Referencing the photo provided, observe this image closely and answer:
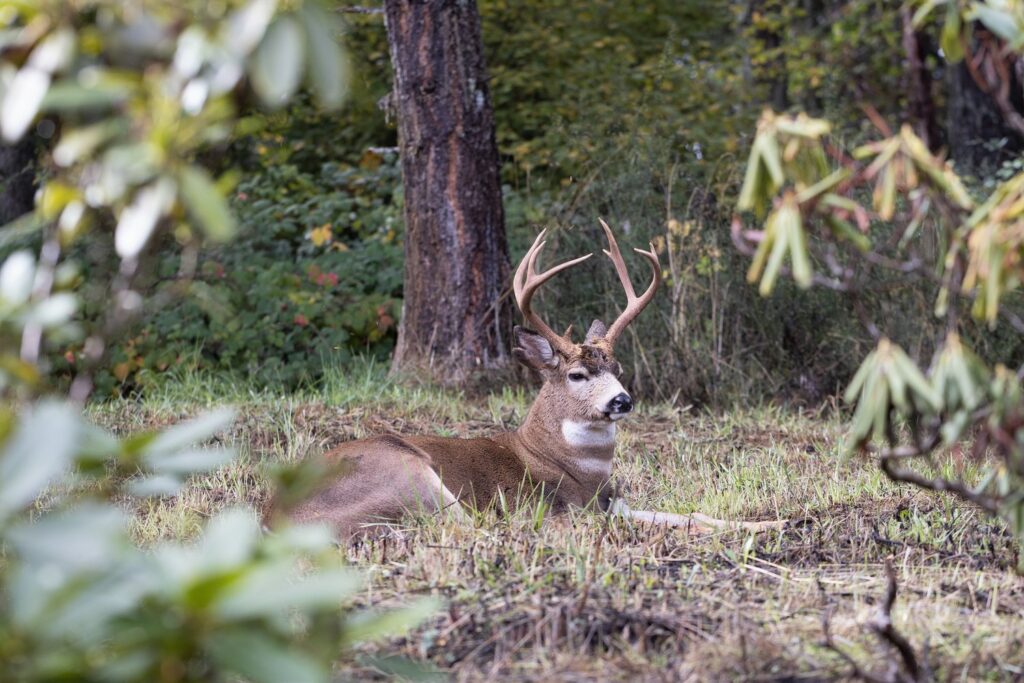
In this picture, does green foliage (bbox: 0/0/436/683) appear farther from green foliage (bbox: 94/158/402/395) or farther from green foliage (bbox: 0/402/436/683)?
green foliage (bbox: 94/158/402/395)

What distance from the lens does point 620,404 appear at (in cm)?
572

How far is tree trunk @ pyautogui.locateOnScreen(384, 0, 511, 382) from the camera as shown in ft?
25.7

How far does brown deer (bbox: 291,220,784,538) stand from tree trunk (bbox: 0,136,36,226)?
6170mm

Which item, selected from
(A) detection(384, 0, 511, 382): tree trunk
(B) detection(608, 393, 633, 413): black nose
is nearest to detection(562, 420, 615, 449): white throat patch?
(B) detection(608, 393, 633, 413): black nose

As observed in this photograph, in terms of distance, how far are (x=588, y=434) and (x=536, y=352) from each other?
1.47 ft

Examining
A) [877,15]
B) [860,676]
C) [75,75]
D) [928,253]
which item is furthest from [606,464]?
[877,15]

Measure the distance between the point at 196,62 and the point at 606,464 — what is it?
13.8 ft

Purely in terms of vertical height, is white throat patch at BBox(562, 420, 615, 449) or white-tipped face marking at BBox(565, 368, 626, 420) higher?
white-tipped face marking at BBox(565, 368, 626, 420)

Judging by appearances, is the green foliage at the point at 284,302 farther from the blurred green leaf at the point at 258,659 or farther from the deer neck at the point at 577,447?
the blurred green leaf at the point at 258,659

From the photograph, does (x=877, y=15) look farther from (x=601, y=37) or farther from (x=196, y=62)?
(x=196, y=62)

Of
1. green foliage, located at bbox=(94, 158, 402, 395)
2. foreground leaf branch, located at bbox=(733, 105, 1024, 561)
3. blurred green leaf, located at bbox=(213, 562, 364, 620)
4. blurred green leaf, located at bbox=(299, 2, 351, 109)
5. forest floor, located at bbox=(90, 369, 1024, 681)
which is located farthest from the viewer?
green foliage, located at bbox=(94, 158, 402, 395)

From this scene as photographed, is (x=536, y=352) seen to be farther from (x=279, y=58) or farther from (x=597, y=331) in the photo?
(x=279, y=58)

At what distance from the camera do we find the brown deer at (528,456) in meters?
4.97

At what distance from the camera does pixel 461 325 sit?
7938 millimetres
